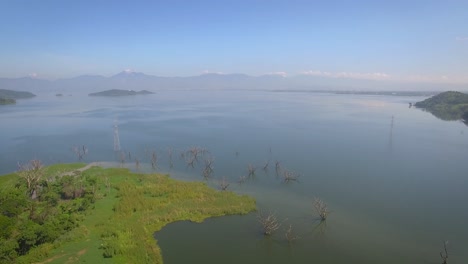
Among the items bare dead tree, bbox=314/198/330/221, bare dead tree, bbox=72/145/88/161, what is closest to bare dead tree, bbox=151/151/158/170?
bare dead tree, bbox=72/145/88/161

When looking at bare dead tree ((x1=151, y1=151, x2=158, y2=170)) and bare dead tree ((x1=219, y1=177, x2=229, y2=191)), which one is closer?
bare dead tree ((x1=219, y1=177, x2=229, y2=191))

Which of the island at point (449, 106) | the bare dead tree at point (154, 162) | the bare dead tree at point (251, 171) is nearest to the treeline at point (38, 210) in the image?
the bare dead tree at point (154, 162)

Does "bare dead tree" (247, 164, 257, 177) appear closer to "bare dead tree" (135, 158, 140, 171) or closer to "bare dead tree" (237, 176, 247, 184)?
"bare dead tree" (237, 176, 247, 184)

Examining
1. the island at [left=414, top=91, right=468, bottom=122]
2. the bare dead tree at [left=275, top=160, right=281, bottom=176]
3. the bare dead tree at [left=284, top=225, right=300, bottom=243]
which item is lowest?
the bare dead tree at [left=284, top=225, right=300, bottom=243]

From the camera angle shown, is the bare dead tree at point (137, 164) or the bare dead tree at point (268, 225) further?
the bare dead tree at point (137, 164)

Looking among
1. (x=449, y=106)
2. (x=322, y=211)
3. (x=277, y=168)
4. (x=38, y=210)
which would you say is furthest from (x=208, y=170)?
(x=449, y=106)

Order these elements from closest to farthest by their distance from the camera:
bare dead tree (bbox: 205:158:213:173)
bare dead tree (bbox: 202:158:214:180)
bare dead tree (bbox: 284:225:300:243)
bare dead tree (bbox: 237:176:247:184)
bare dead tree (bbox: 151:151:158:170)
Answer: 1. bare dead tree (bbox: 284:225:300:243)
2. bare dead tree (bbox: 237:176:247:184)
3. bare dead tree (bbox: 202:158:214:180)
4. bare dead tree (bbox: 205:158:213:173)
5. bare dead tree (bbox: 151:151:158:170)

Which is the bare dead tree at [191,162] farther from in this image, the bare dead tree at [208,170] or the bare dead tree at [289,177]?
the bare dead tree at [289,177]
